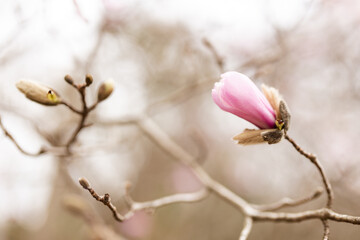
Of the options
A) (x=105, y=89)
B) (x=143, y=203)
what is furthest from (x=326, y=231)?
(x=105, y=89)

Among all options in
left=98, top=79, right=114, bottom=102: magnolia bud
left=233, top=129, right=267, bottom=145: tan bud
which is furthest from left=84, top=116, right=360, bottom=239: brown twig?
left=98, top=79, right=114, bottom=102: magnolia bud

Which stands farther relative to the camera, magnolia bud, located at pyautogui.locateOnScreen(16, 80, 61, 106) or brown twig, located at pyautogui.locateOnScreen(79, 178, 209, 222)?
magnolia bud, located at pyautogui.locateOnScreen(16, 80, 61, 106)

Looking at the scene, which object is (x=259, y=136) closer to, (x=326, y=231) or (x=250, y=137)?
(x=250, y=137)

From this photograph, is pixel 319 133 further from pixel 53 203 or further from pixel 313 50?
pixel 53 203

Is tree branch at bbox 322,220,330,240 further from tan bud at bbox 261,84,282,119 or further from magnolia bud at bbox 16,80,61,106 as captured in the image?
magnolia bud at bbox 16,80,61,106

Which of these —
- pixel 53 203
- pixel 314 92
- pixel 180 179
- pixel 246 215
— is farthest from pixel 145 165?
pixel 246 215

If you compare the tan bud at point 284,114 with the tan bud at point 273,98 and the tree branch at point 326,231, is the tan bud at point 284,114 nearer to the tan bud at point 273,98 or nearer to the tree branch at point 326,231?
the tan bud at point 273,98
